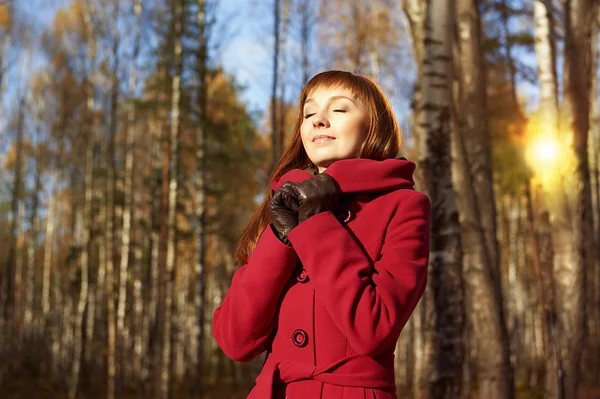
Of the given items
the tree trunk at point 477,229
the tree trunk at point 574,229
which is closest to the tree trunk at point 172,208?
the tree trunk at point 477,229

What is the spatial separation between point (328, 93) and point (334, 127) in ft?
0.38

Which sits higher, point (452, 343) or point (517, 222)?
point (517, 222)

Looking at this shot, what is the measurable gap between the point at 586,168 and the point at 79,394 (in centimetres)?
1597

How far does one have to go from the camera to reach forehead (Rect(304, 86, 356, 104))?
1.90m

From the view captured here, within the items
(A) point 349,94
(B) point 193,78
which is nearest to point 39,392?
(B) point 193,78

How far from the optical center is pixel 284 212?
5.76 feet

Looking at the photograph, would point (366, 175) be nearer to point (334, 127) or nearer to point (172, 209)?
point (334, 127)

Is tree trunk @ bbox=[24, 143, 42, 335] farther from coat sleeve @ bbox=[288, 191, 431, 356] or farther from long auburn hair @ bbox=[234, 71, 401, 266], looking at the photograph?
coat sleeve @ bbox=[288, 191, 431, 356]

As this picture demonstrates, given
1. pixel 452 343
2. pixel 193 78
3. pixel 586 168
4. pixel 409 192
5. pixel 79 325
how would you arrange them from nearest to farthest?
1. pixel 409 192
2. pixel 452 343
3. pixel 586 168
4. pixel 193 78
5. pixel 79 325

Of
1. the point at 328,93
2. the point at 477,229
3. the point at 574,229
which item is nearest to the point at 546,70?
the point at 574,229

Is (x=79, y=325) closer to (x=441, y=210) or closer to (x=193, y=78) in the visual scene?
(x=193, y=78)

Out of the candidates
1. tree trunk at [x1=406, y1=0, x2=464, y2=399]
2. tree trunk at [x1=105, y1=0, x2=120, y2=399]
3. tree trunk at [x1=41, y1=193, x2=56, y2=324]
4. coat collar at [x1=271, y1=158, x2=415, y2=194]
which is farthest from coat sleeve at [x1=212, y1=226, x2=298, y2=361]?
tree trunk at [x1=41, y1=193, x2=56, y2=324]

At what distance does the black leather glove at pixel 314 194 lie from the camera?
1.71m

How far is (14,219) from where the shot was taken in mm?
21375
